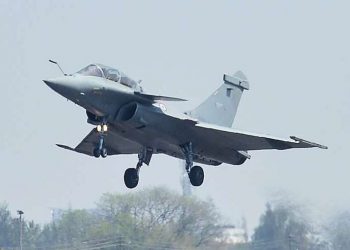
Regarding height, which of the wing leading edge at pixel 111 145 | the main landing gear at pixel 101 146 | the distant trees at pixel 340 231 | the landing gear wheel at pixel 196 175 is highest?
the wing leading edge at pixel 111 145

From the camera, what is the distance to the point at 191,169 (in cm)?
3161

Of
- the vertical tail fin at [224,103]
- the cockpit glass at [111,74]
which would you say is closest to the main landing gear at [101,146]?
the cockpit glass at [111,74]

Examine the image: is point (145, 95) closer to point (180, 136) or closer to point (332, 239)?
point (180, 136)

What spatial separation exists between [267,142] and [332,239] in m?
11.7

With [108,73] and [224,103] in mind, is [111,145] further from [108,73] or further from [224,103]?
[108,73]

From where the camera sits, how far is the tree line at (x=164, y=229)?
43.7 meters

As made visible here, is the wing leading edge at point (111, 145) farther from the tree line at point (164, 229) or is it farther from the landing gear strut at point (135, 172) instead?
the tree line at point (164, 229)

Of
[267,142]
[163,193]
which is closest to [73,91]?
[267,142]

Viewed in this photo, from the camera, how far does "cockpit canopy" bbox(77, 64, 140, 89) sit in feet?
94.9

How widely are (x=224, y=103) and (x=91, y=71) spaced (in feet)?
21.6

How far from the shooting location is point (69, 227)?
4897 centimetres

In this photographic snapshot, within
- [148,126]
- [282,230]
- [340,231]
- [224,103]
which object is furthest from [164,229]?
[148,126]

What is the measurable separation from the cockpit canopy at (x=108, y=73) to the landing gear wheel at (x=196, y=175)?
342 centimetres

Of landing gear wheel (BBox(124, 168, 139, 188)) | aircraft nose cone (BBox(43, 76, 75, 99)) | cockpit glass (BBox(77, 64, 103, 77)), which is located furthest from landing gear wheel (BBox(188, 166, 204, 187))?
aircraft nose cone (BBox(43, 76, 75, 99))
